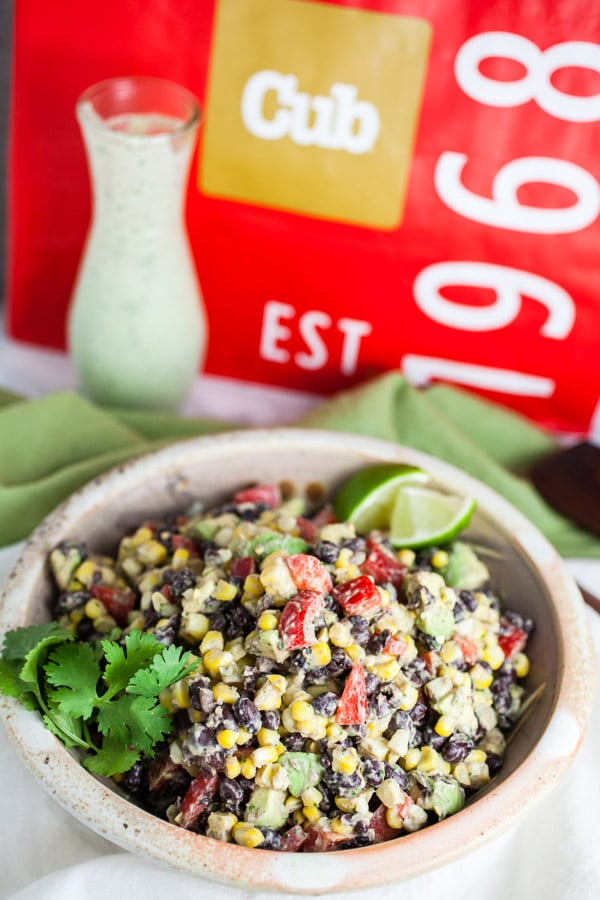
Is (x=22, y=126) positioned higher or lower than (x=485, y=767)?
higher

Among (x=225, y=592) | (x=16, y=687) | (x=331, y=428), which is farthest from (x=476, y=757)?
(x=331, y=428)

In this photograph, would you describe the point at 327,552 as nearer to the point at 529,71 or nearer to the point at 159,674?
the point at 159,674

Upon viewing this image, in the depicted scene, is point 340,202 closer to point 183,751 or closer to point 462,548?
point 462,548

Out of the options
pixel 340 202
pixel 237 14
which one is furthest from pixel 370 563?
pixel 237 14

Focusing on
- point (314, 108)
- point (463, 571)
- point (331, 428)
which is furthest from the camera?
point (331, 428)

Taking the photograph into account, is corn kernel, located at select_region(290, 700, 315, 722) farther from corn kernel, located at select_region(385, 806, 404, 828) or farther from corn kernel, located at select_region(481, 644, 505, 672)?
corn kernel, located at select_region(481, 644, 505, 672)

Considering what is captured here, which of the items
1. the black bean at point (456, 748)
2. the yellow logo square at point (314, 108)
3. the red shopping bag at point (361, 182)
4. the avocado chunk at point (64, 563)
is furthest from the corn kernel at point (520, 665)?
the yellow logo square at point (314, 108)
